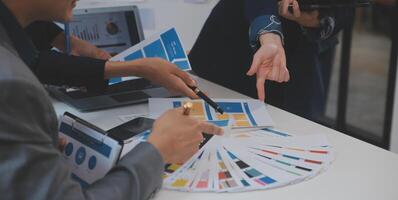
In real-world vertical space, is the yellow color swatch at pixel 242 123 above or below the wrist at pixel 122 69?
below

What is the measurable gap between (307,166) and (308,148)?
3.5 inches

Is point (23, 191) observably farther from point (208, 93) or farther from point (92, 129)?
point (208, 93)

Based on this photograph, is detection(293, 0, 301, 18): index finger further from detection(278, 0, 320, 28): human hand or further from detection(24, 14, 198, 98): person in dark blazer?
detection(24, 14, 198, 98): person in dark blazer

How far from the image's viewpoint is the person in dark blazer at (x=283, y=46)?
151cm

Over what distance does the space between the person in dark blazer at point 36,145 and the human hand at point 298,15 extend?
730 millimetres

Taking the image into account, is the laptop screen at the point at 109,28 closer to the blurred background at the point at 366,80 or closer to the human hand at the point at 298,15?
the human hand at the point at 298,15

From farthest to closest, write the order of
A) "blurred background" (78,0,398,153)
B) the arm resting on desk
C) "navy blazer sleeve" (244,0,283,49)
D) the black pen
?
"blurred background" (78,0,398,153) → "navy blazer sleeve" (244,0,283,49) → the black pen → the arm resting on desk

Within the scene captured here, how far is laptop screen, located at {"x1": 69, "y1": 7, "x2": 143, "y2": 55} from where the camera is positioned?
169 centimetres

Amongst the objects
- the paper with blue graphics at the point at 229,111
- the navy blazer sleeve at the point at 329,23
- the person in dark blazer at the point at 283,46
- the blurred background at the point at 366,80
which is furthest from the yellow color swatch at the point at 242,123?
the blurred background at the point at 366,80

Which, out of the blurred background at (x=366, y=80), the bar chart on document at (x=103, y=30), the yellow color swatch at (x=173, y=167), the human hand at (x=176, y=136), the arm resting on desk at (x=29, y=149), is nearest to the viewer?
the arm resting on desk at (x=29, y=149)

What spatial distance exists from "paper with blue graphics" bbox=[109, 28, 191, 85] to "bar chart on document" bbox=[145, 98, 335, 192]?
25cm

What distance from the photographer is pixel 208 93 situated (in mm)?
1521

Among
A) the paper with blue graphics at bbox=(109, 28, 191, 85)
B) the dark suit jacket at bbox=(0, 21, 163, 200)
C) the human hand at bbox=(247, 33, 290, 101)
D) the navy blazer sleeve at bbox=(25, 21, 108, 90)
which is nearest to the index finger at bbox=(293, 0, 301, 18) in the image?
the human hand at bbox=(247, 33, 290, 101)

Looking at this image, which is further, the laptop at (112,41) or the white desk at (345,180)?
the laptop at (112,41)
